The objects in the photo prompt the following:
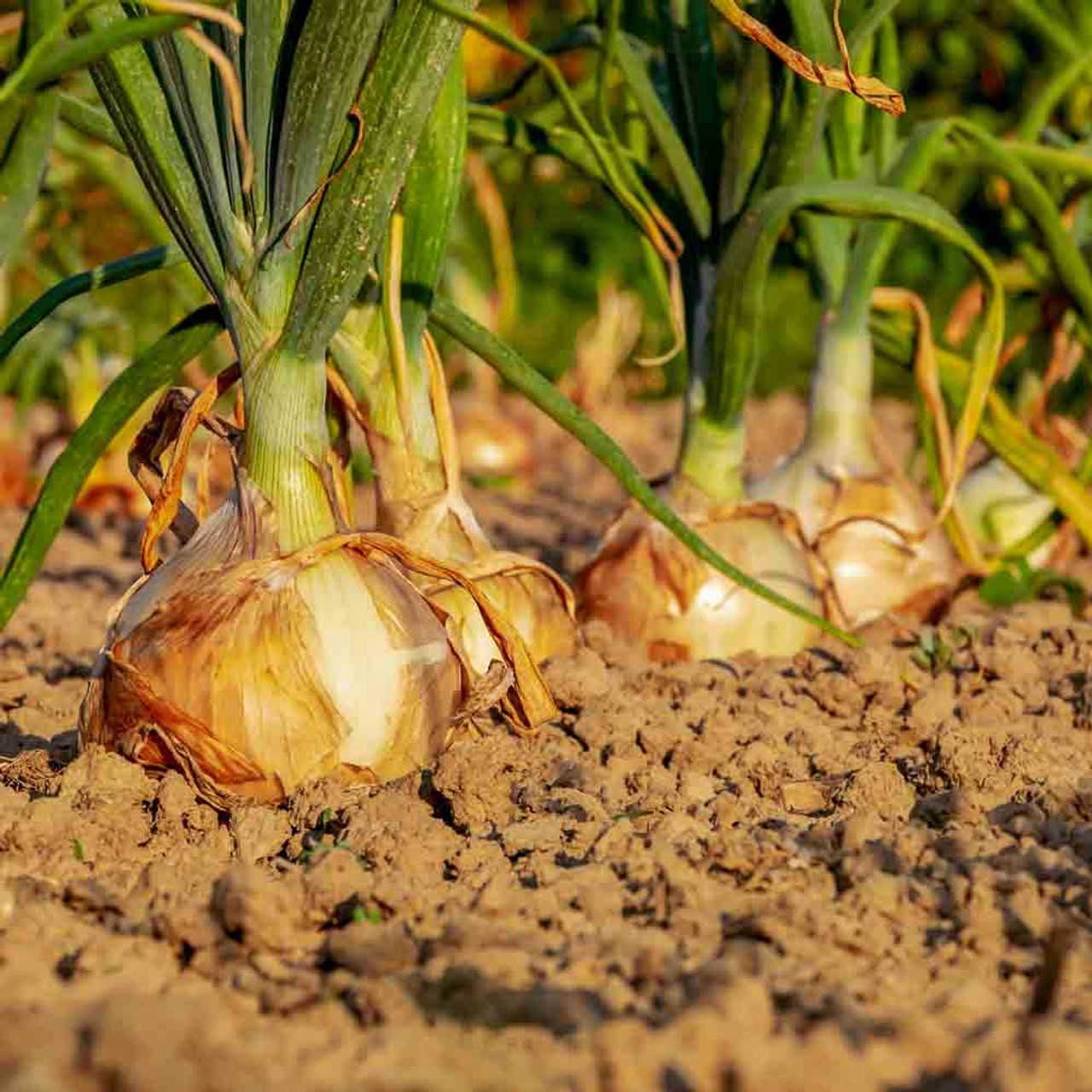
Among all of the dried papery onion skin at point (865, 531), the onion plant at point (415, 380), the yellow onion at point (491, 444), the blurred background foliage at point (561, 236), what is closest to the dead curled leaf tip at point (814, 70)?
the onion plant at point (415, 380)

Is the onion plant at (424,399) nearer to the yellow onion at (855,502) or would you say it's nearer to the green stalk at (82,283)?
the green stalk at (82,283)

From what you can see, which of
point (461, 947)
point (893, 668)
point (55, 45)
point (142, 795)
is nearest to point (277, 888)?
point (461, 947)

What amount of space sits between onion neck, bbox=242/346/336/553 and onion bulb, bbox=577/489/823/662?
0.56 meters

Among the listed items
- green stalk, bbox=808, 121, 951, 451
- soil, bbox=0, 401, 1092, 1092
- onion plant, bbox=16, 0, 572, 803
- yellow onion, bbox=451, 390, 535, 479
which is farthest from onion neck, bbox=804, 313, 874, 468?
yellow onion, bbox=451, 390, 535, 479

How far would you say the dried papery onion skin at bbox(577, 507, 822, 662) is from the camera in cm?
193

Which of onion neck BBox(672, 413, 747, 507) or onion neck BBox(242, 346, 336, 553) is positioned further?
onion neck BBox(672, 413, 747, 507)

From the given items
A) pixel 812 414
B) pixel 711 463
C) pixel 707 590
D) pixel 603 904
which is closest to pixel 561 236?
pixel 812 414

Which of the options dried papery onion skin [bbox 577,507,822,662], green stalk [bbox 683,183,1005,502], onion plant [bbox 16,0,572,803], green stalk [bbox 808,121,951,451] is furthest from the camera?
green stalk [bbox 808,121,951,451]

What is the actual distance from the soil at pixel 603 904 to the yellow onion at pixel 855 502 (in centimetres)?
27

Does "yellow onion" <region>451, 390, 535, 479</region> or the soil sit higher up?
the soil

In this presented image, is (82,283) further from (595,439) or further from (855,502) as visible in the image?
(855,502)

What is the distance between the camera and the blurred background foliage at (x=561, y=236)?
2631 millimetres

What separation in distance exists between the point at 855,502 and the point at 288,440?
860 millimetres

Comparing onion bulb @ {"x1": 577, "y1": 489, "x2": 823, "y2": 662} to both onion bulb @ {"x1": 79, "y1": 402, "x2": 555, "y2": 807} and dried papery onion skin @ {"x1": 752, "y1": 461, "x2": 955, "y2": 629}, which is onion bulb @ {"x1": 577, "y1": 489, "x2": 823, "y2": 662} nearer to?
dried papery onion skin @ {"x1": 752, "y1": 461, "x2": 955, "y2": 629}
